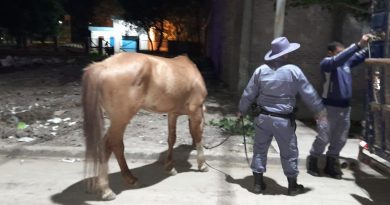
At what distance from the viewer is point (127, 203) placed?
496 cm

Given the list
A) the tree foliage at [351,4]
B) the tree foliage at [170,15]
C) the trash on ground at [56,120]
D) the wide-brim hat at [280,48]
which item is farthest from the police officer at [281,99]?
the tree foliage at [170,15]

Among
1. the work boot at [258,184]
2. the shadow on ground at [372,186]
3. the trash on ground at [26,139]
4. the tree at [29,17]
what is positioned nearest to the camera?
the shadow on ground at [372,186]

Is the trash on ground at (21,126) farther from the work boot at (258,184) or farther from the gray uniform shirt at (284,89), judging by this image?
the gray uniform shirt at (284,89)

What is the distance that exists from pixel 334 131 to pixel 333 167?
52 centimetres

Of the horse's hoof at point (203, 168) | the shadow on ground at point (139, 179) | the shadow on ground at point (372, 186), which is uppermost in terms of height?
the horse's hoof at point (203, 168)

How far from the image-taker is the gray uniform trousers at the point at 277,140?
518 cm

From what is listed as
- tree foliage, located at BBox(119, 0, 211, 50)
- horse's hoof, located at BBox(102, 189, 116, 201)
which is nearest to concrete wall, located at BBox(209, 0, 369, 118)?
horse's hoof, located at BBox(102, 189, 116, 201)

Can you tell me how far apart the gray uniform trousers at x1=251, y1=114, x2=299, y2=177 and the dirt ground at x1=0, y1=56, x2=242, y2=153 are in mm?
1937

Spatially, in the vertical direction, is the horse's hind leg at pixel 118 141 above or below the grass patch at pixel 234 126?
above

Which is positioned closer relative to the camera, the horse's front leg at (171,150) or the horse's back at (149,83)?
the horse's back at (149,83)

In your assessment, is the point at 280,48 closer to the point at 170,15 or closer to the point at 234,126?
the point at 234,126

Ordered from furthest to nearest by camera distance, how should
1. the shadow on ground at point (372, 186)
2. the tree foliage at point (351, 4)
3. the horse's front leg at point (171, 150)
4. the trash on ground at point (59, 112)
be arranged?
the trash on ground at point (59, 112), the tree foliage at point (351, 4), the horse's front leg at point (171, 150), the shadow on ground at point (372, 186)

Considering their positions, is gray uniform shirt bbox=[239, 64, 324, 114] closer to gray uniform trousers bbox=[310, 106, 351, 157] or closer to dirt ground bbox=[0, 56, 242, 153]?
gray uniform trousers bbox=[310, 106, 351, 157]

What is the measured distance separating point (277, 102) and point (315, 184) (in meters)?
1.38
